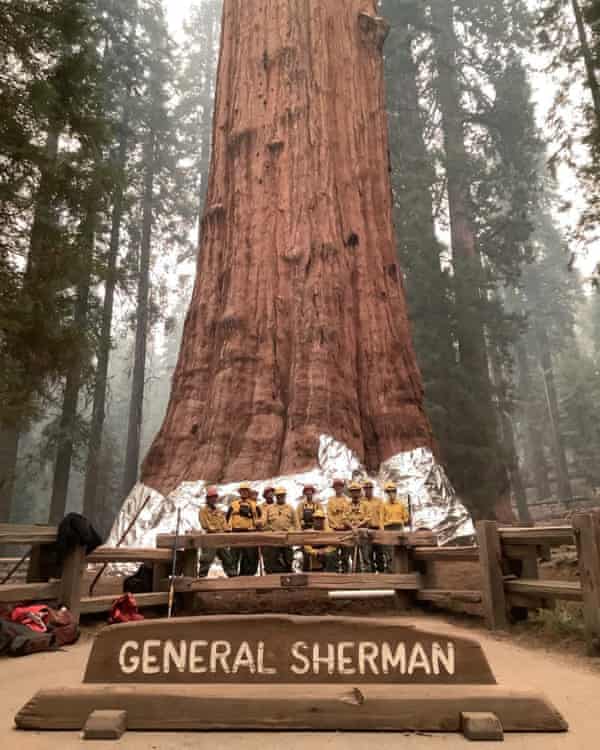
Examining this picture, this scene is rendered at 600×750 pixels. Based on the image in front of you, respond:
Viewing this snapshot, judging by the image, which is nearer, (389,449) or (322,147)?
(389,449)

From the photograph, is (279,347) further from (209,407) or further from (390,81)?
(390,81)

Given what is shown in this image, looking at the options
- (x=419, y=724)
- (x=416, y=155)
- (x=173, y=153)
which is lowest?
(x=419, y=724)

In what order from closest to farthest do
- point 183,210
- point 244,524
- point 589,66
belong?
point 244,524, point 589,66, point 183,210

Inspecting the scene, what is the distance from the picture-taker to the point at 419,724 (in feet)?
9.27

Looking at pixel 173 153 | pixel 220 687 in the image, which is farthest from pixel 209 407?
pixel 173 153

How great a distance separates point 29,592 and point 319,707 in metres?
3.88

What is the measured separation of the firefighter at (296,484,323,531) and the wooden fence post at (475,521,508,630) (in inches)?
91.7

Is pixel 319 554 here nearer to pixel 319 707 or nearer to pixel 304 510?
pixel 304 510

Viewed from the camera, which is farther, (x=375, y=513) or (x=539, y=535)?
(x=375, y=513)

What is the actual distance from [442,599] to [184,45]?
41399mm

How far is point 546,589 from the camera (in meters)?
5.57

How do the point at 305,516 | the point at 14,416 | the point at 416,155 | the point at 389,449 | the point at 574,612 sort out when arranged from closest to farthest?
the point at 574,612, the point at 305,516, the point at 389,449, the point at 14,416, the point at 416,155

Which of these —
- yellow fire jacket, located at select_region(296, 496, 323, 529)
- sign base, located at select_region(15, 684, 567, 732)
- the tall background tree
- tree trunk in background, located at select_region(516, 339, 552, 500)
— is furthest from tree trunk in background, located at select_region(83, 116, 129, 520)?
tree trunk in background, located at select_region(516, 339, 552, 500)

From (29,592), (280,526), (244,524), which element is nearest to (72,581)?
(29,592)
